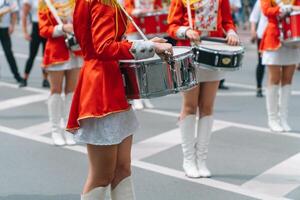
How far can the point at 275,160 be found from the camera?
575cm

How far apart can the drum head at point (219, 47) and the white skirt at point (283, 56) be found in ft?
5.39

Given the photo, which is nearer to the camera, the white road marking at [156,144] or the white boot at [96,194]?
the white boot at [96,194]

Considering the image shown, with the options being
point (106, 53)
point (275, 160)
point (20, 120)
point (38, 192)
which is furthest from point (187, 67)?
point (20, 120)

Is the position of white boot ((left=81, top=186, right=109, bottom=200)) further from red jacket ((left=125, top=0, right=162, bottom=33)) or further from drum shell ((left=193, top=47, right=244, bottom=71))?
red jacket ((left=125, top=0, right=162, bottom=33))

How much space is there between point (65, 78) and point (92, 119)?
9.28 feet

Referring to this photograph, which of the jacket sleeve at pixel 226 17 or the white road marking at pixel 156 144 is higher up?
the jacket sleeve at pixel 226 17

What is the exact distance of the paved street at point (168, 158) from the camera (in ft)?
16.3

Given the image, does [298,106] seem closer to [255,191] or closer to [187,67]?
[255,191]

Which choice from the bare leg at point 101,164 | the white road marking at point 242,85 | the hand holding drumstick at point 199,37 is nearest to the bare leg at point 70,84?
the hand holding drumstick at point 199,37

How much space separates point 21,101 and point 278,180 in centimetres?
451

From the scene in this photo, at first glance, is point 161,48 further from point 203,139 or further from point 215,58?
point 203,139

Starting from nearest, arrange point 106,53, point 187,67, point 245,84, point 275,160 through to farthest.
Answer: point 106,53, point 187,67, point 275,160, point 245,84

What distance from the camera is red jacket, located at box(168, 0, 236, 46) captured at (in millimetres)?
5047

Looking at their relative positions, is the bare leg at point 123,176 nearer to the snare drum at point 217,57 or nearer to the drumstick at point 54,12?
the snare drum at point 217,57
